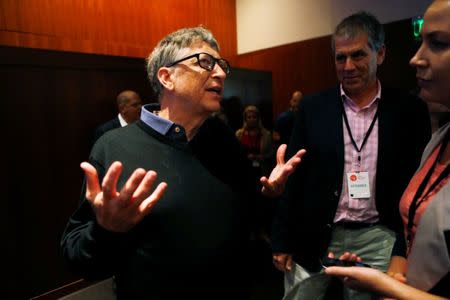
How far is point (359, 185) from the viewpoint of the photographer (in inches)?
62.4

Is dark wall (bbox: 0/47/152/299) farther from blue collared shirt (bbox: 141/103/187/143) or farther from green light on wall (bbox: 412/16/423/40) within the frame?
green light on wall (bbox: 412/16/423/40)

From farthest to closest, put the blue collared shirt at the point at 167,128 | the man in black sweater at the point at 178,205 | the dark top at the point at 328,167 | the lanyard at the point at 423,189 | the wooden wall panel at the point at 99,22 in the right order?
the wooden wall panel at the point at 99,22
the dark top at the point at 328,167
the blue collared shirt at the point at 167,128
the man in black sweater at the point at 178,205
the lanyard at the point at 423,189

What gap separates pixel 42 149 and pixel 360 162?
9.28 feet

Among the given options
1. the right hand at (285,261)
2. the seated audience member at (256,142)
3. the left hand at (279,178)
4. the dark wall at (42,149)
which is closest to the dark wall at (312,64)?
the seated audience member at (256,142)

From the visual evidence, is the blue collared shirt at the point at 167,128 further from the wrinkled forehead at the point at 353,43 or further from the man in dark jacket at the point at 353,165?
the wrinkled forehead at the point at 353,43

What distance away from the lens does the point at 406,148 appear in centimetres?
159

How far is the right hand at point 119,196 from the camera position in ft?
2.72

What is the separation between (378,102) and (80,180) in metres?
2.94

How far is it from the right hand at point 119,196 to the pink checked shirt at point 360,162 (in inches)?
40.6

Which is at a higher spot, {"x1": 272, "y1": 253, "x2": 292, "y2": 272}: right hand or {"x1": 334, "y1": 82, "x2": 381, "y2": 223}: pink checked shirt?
{"x1": 334, "y1": 82, "x2": 381, "y2": 223}: pink checked shirt

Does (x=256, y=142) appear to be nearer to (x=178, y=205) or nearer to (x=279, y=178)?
(x=279, y=178)

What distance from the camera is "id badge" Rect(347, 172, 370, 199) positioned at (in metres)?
1.57

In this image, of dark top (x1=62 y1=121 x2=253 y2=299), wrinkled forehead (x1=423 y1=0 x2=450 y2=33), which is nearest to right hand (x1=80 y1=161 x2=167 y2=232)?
dark top (x1=62 y1=121 x2=253 y2=299)

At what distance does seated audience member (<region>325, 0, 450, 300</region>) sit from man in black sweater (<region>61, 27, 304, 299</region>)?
454mm
